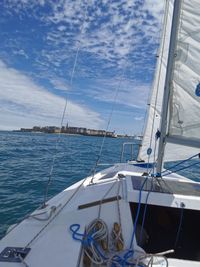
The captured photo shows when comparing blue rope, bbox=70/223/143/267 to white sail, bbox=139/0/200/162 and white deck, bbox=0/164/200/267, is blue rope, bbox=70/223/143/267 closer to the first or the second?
white deck, bbox=0/164/200/267

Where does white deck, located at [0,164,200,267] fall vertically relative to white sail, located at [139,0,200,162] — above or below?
below

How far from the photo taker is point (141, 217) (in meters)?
3.92

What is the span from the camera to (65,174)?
12344 mm

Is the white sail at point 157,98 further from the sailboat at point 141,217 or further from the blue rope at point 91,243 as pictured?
the blue rope at point 91,243

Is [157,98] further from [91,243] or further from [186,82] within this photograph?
[91,243]

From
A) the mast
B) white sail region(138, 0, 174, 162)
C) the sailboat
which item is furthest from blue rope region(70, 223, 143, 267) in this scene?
white sail region(138, 0, 174, 162)

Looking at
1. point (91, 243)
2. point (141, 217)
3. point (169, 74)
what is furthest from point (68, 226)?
point (169, 74)

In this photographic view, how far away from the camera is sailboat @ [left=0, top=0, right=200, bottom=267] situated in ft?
8.73

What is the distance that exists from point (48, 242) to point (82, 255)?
0.47 meters

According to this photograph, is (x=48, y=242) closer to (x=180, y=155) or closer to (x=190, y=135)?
(x=190, y=135)

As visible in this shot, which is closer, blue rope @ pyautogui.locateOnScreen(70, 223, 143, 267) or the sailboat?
blue rope @ pyautogui.locateOnScreen(70, 223, 143, 267)

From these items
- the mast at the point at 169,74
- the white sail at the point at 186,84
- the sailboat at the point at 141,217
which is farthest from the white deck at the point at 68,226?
the white sail at the point at 186,84

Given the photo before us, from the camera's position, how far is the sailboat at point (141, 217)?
2.66m

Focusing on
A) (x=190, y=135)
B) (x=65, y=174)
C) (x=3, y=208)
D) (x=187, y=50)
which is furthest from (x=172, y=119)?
(x=65, y=174)
